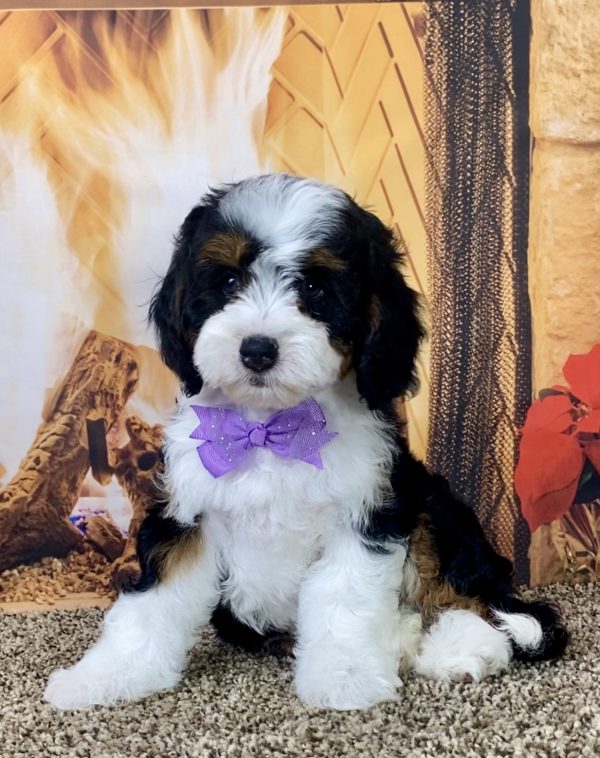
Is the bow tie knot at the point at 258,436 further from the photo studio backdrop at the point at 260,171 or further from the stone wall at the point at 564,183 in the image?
the stone wall at the point at 564,183

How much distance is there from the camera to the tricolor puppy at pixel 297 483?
2.35m

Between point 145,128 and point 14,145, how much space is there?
1.56 ft

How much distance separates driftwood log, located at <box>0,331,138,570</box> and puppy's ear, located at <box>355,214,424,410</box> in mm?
1244

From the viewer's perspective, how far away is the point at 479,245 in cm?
345

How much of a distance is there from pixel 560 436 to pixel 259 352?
173 cm

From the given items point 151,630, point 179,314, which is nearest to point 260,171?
point 179,314

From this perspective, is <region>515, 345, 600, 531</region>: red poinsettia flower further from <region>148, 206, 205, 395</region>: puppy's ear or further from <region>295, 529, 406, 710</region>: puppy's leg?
<region>148, 206, 205, 395</region>: puppy's ear

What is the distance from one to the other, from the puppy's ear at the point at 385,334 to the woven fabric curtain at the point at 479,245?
0.95m

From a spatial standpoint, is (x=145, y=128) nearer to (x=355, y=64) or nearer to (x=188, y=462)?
(x=355, y=64)

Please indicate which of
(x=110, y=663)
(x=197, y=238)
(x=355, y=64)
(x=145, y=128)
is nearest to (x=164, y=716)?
(x=110, y=663)

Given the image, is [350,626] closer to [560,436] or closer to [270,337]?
[270,337]

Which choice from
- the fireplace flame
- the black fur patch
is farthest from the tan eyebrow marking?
the fireplace flame

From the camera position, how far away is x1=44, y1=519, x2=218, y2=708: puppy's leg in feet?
8.02

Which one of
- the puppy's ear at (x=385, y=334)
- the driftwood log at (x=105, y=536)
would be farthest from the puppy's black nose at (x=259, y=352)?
the driftwood log at (x=105, y=536)
